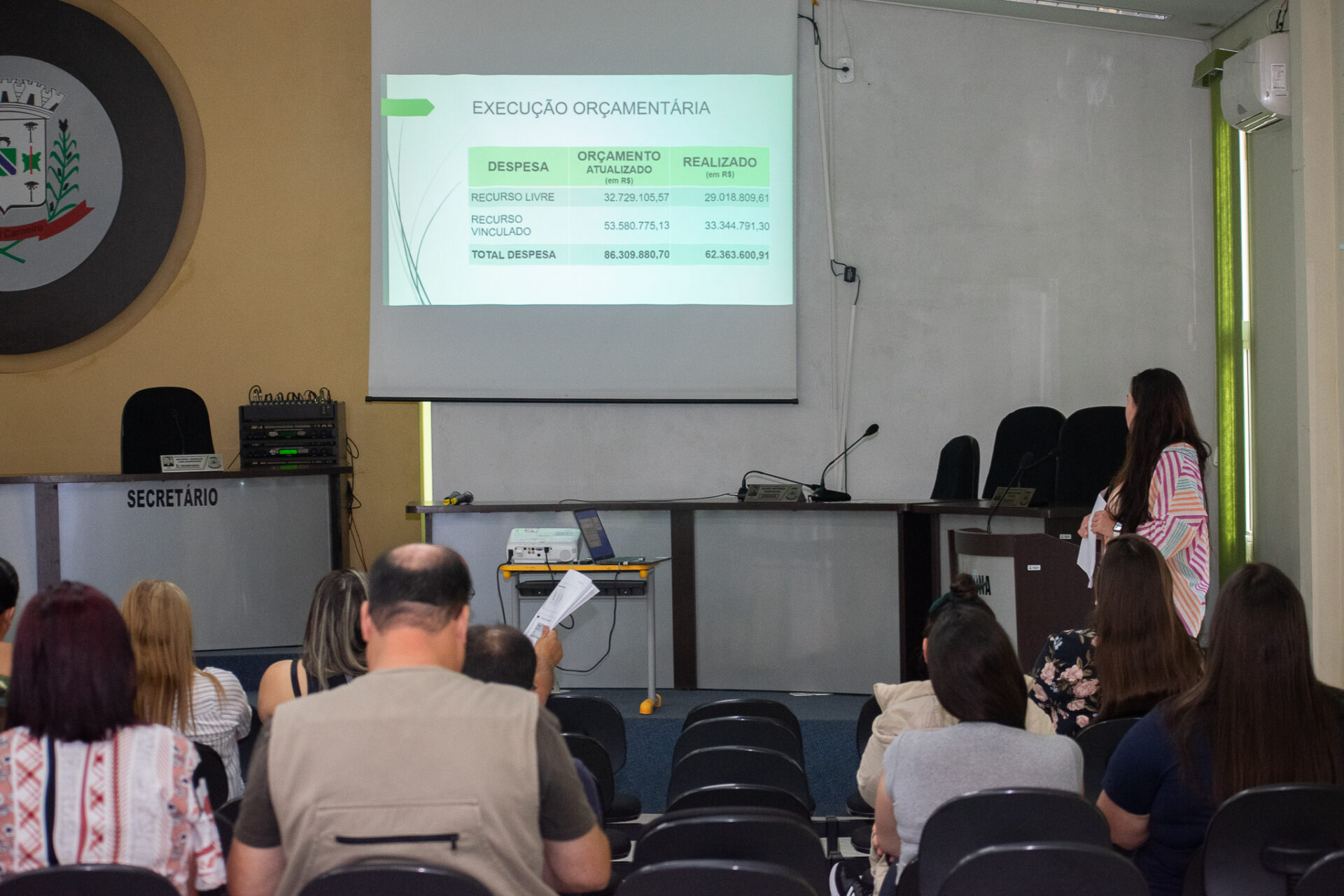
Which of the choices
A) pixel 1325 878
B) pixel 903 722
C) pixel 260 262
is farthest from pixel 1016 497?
pixel 260 262

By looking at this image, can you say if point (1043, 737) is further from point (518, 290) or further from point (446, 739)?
point (518, 290)

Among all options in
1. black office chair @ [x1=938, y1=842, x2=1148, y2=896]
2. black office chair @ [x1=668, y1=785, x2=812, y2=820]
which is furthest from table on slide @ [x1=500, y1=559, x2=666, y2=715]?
black office chair @ [x1=938, y1=842, x2=1148, y2=896]

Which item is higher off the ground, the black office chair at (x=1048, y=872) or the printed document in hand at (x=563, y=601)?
the printed document in hand at (x=563, y=601)

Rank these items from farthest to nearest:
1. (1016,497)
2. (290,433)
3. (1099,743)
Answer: (290,433)
(1016,497)
(1099,743)

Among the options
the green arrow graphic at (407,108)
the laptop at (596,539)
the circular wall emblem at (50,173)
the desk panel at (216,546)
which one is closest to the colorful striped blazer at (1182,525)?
the laptop at (596,539)

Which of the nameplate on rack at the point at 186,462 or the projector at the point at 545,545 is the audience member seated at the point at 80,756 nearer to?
the projector at the point at 545,545

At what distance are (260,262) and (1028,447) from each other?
4632 mm

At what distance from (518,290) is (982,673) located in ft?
14.6

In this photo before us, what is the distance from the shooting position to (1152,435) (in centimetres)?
332

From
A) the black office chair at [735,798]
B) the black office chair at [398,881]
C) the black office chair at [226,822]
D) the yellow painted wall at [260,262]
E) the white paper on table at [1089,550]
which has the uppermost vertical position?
the yellow painted wall at [260,262]

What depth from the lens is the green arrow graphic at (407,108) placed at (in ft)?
19.2

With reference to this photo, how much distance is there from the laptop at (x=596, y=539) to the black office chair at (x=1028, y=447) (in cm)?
192

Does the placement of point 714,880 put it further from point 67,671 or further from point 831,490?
point 831,490

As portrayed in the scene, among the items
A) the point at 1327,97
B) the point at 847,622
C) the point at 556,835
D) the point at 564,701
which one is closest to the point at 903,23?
the point at 1327,97
